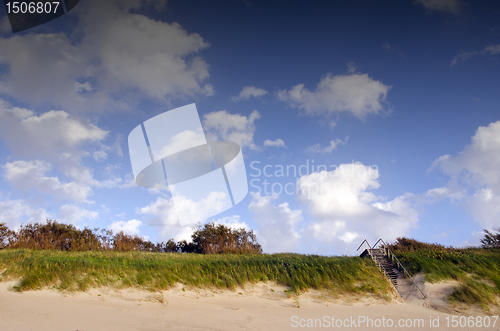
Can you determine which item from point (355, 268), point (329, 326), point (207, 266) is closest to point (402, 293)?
point (355, 268)

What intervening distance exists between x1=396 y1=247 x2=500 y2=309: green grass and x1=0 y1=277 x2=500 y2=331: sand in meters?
0.77

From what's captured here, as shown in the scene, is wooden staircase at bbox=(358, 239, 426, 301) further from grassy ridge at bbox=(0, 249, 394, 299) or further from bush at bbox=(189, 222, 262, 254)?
bush at bbox=(189, 222, 262, 254)

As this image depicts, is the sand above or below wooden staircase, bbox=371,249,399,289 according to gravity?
below

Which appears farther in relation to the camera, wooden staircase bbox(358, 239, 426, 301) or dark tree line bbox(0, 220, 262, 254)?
dark tree line bbox(0, 220, 262, 254)

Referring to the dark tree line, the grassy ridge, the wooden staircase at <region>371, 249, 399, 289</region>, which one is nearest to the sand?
the grassy ridge

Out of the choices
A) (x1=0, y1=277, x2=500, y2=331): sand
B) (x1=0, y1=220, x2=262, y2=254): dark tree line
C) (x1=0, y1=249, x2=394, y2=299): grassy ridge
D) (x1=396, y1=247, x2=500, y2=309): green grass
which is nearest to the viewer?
(x1=0, y1=277, x2=500, y2=331): sand

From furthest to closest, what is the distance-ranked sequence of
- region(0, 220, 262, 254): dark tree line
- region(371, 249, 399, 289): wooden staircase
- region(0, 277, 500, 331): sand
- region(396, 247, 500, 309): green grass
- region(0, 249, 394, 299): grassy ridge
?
region(0, 220, 262, 254): dark tree line < region(371, 249, 399, 289): wooden staircase < region(0, 249, 394, 299): grassy ridge < region(396, 247, 500, 309): green grass < region(0, 277, 500, 331): sand

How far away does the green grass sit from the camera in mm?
13594

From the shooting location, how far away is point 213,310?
12266 millimetres

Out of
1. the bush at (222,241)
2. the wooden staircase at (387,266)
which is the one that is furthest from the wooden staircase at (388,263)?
the bush at (222,241)

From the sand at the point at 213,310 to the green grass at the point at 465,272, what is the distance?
0.77 meters

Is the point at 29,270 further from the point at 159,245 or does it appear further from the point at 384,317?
the point at 159,245

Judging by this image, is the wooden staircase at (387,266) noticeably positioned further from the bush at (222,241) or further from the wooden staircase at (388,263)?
the bush at (222,241)

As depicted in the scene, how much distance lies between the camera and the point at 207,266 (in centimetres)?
1708
